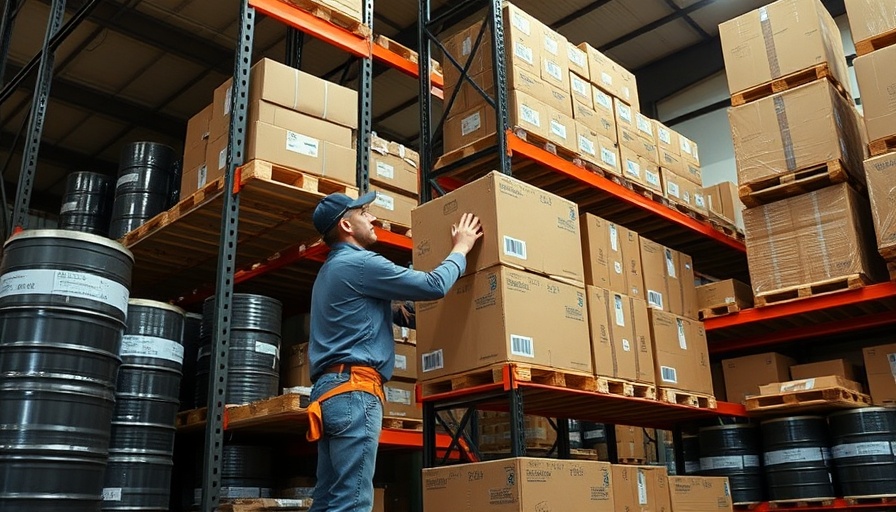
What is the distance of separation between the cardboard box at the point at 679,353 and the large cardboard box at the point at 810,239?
2.74 feet

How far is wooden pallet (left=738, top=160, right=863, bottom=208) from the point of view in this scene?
6516 millimetres

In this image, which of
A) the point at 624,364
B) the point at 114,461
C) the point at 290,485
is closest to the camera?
the point at 114,461

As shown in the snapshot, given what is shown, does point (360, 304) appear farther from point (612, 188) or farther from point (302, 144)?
point (612, 188)

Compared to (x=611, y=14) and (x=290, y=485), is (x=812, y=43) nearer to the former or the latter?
(x=611, y=14)

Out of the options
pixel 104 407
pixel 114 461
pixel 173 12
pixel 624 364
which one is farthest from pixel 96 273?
pixel 173 12

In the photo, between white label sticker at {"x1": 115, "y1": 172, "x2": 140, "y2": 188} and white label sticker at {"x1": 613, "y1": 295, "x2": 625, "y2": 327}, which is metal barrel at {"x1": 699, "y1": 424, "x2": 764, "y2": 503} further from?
white label sticker at {"x1": 115, "y1": 172, "x2": 140, "y2": 188}

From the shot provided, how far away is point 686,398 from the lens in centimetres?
628

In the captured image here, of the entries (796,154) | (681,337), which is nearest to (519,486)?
(681,337)

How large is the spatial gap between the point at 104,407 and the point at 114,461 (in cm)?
63

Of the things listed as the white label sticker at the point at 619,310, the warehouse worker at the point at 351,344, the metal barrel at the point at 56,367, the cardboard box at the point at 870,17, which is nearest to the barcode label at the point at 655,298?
the white label sticker at the point at 619,310

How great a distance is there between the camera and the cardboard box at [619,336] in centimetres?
534

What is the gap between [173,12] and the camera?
11.1 metres

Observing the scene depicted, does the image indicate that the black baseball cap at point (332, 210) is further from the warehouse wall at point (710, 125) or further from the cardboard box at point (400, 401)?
the warehouse wall at point (710, 125)

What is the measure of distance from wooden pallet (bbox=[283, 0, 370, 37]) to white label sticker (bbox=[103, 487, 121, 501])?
3633 mm
